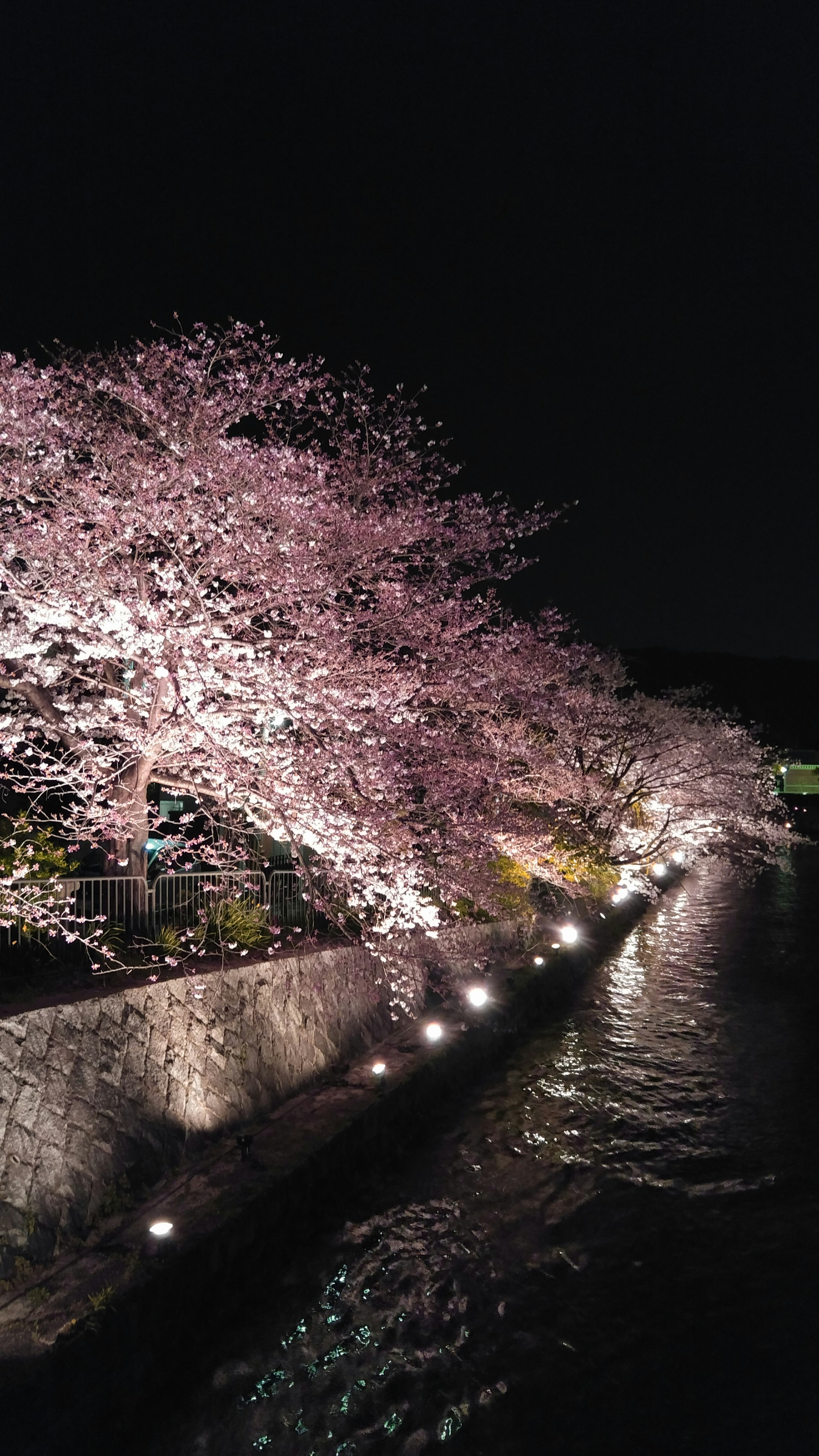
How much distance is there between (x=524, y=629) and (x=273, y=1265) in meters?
12.8

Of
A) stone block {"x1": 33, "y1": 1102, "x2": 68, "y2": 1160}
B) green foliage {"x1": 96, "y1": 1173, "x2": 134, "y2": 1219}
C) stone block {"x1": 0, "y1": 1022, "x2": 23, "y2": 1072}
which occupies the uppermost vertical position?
stone block {"x1": 0, "y1": 1022, "x2": 23, "y2": 1072}

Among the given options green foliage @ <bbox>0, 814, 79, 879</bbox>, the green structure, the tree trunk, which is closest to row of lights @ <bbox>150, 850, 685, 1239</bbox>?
green foliage @ <bbox>0, 814, 79, 879</bbox>

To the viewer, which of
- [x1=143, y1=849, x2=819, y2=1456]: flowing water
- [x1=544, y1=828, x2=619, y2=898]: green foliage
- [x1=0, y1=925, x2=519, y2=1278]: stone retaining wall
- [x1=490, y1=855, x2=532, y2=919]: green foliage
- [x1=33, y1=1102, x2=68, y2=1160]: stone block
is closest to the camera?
[x1=143, y1=849, x2=819, y2=1456]: flowing water

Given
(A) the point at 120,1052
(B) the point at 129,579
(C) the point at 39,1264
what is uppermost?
(B) the point at 129,579

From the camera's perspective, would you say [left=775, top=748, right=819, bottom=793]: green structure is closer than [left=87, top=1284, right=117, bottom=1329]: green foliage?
No

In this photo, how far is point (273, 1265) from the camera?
6820 millimetres

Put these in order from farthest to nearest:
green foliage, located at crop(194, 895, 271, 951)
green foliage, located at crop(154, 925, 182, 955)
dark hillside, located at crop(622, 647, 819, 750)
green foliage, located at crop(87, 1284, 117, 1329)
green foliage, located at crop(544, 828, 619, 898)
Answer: dark hillside, located at crop(622, 647, 819, 750), green foliage, located at crop(544, 828, 619, 898), green foliage, located at crop(194, 895, 271, 951), green foliage, located at crop(154, 925, 182, 955), green foliage, located at crop(87, 1284, 117, 1329)

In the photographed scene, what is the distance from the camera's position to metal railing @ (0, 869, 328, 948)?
771 cm

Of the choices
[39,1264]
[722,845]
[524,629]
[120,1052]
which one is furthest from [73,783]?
[722,845]

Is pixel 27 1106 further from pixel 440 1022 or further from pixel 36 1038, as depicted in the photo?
pixel 440 1022

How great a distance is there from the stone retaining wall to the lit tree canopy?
1.62m

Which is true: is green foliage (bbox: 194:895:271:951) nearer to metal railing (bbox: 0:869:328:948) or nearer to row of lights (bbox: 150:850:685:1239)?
metal railing (bbox: 0:869:328:948)

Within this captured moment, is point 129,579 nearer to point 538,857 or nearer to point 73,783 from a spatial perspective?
point 73,783

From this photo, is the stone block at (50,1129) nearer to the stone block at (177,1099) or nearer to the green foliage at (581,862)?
the stone block at (177,1099)
